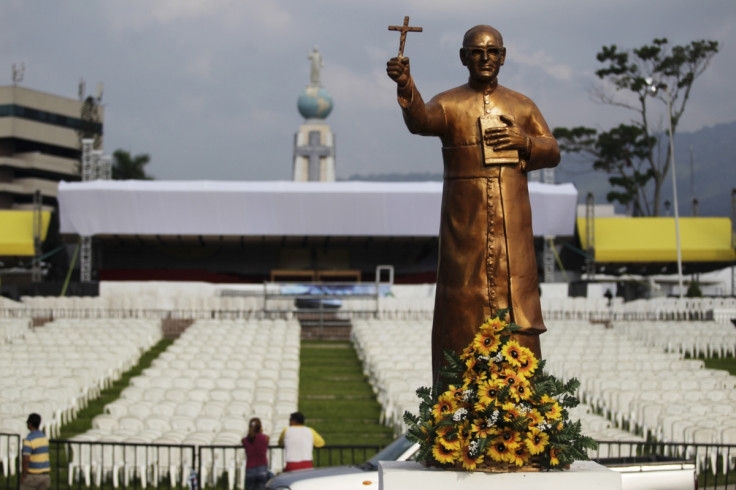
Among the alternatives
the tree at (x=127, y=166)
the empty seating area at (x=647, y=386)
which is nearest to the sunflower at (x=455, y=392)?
the empty seating area at (x=647, y=386)

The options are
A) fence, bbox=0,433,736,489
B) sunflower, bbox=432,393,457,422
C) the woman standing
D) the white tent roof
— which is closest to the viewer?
sunflower, bbox=432,393,457,422

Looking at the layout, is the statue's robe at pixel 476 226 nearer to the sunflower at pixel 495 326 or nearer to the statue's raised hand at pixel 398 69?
the statue's raised hand at pixel 398 69

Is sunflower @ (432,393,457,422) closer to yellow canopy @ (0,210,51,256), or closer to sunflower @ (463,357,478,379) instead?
sunflower @ (463,357,478,379)

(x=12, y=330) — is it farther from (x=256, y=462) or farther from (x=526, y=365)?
(x=526, y=365)

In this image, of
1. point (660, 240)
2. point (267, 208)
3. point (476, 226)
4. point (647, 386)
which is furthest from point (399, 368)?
point (660, 240)

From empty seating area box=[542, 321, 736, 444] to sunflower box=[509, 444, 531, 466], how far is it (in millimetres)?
8912

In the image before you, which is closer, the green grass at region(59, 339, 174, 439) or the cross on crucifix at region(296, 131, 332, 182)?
the green grass at region(59, 339, 174, 439)

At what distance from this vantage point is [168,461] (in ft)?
44.1

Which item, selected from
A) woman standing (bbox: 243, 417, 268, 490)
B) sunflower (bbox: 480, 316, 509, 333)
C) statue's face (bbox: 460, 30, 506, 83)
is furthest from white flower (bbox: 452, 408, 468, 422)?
woman standing (bbox: 243, 417, 268, 490)

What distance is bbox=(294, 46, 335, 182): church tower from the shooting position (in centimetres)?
5931

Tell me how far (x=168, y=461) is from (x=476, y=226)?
7254mm

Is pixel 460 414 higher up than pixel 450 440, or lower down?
higher up

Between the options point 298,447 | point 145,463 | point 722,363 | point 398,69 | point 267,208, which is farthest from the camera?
point 267,208

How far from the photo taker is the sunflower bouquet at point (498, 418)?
20.4ft
